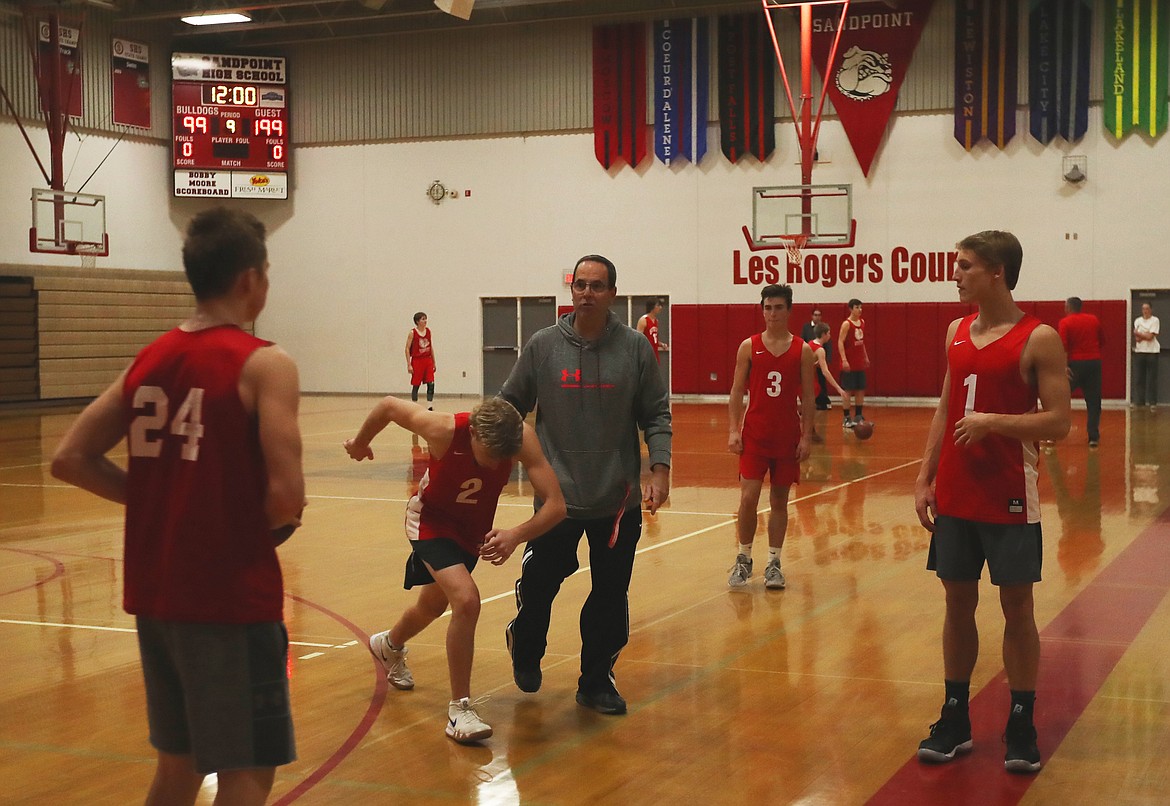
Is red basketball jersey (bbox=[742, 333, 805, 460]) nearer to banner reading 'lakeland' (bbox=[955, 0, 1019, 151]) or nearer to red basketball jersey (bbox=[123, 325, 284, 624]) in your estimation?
red basketball jersey (bbox=[123, 325, 284, 624])

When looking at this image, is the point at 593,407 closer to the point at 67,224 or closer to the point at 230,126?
the point at 67,224

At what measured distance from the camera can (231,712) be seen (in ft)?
9.52

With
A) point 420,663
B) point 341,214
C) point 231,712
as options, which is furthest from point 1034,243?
point 231,712

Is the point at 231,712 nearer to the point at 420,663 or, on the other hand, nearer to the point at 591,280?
the point at 591,280

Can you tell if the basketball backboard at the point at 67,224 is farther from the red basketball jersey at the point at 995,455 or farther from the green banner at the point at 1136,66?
the red basketball jersey at the point at 995,455

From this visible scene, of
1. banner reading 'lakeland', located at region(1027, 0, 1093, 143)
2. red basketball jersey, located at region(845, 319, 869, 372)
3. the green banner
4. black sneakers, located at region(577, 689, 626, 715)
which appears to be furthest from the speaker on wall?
the green banner

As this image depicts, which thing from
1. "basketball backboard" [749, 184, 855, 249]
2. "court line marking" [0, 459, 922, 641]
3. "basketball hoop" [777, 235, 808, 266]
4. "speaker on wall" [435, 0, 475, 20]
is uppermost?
"speaker on wall" [435, 0, 475, 20]

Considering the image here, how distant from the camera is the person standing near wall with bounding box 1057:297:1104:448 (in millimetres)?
17250

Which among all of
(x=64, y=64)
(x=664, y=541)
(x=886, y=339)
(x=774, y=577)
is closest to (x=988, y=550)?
(x=774, y=577)

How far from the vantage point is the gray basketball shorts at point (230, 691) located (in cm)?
290

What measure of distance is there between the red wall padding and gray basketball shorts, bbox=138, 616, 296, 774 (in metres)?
23.2

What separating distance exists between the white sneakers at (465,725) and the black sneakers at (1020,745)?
1987 mm

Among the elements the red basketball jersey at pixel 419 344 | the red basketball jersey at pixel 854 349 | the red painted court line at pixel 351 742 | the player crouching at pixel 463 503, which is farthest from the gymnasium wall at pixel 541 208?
the player crouching at pixel 463 503

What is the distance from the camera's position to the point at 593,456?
564cm
